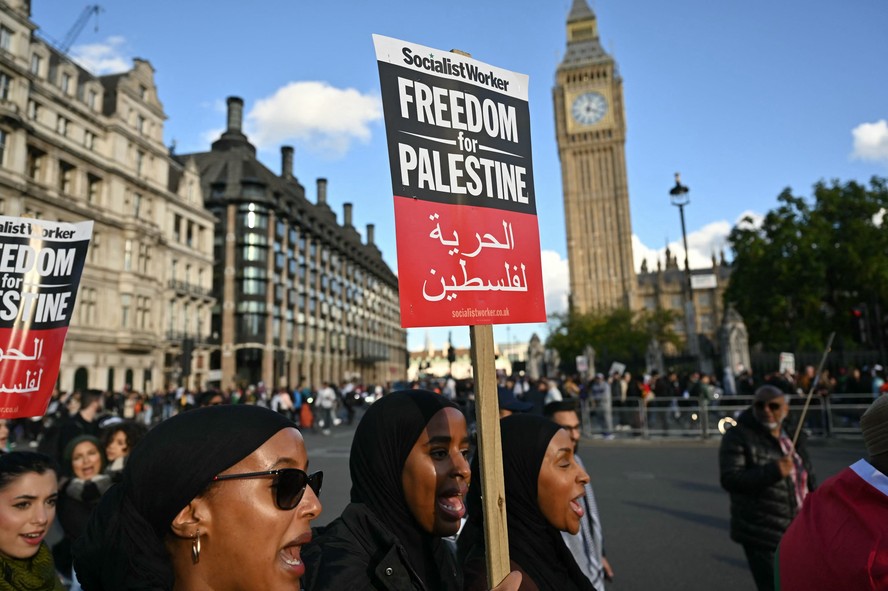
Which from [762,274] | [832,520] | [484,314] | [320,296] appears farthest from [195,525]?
[320,296]

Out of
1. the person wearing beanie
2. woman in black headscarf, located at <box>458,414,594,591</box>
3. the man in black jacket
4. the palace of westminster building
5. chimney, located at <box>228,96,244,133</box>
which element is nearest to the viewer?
the person wearing beanie

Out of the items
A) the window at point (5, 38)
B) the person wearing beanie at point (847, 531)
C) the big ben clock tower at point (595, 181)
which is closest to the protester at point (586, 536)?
the person wearing beanie at point (847, 531)

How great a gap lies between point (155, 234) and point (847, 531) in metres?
42.7

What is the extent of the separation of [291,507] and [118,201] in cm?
4024

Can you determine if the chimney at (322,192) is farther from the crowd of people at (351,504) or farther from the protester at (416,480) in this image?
the protester at (416,480)

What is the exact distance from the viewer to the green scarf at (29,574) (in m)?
2.47

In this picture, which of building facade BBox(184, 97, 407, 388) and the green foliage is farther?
the green foliage

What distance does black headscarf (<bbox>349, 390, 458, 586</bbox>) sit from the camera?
2.16 m

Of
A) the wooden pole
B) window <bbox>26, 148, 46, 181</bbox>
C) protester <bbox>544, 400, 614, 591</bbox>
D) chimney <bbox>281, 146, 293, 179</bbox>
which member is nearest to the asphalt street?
protester <bbox>544, 400, 614, 591</bbox>

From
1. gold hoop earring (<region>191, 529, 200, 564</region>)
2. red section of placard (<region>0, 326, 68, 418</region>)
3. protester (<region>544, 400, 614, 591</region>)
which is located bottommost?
protester (<region>544, 400, 614, 591</region>)

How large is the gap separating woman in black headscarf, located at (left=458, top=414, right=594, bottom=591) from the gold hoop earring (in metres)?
1.20

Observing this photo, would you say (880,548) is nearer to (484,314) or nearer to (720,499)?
(484,314)

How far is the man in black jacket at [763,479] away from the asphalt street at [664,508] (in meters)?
1.56

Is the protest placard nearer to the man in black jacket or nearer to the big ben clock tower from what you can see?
the man in black jacket
